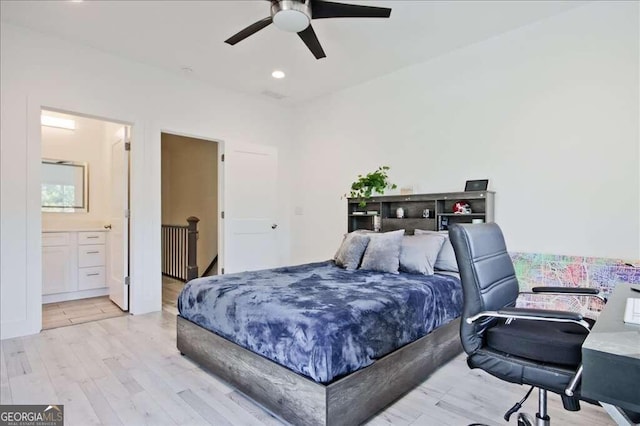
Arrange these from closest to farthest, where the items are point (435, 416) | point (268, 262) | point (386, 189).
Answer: point (435, 416), point (386, 189), point (268, 262)

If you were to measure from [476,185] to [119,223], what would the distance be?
4.05 meters

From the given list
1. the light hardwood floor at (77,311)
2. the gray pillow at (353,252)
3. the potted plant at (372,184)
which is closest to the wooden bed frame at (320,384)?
the gray pillow at (353,252)

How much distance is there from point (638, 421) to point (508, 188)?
2547 millimetres

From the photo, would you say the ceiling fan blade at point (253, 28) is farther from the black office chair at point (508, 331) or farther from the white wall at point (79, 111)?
the black office chair at point (508, 331)

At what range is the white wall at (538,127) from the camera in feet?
9.05

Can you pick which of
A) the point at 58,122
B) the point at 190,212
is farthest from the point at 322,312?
the point at 190,212

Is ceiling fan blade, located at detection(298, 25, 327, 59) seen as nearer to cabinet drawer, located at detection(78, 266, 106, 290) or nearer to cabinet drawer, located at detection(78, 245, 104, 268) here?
cabinet drawer, located at detection(78, 245, 104, 268)

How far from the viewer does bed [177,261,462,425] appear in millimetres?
1689

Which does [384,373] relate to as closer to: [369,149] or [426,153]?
[426,153]

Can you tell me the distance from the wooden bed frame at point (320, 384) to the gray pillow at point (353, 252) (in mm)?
1023

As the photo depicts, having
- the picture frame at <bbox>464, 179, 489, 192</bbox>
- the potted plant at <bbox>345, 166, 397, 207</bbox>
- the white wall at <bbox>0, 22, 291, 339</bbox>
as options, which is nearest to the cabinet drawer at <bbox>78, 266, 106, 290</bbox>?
the white wall at <bbox>0, 22, 291, 339</bbox>

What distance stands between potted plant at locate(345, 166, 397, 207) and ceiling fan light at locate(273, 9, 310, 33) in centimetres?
206

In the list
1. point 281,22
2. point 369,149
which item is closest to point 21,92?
point 281,22

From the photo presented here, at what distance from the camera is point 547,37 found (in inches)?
122
